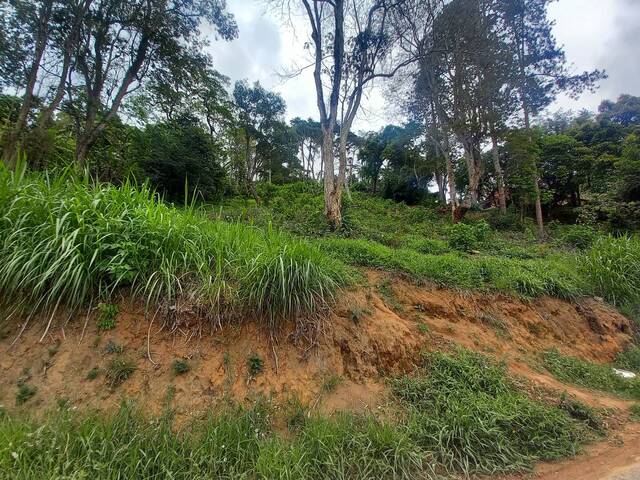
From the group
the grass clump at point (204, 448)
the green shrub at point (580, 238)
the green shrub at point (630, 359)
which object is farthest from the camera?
the green shrub at point (580, 238)

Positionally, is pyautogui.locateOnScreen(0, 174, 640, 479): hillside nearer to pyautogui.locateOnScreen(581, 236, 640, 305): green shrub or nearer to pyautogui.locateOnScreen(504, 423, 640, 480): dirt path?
pyautogui.locateOnScreen(504, 423, 640, 480): dirt path

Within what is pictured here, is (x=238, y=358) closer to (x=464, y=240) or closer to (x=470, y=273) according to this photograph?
(x=470, y=273)

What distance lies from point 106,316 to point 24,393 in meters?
0.65

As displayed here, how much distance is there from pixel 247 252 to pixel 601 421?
3678 millimetres

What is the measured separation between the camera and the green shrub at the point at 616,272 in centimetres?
475

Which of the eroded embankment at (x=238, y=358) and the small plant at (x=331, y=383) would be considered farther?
the small plant at (x=331, y=383)

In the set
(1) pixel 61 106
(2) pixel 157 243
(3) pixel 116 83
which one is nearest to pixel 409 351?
(2) pixel 157 243

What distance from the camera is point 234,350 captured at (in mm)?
2451

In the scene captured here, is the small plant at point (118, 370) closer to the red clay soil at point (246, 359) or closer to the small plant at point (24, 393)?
the red clay soil at point (246, 359)

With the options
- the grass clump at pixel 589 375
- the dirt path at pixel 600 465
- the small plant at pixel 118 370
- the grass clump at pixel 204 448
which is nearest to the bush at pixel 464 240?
the grass clump at pixel 589 375

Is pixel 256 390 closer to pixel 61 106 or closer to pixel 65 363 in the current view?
pixel 65 363

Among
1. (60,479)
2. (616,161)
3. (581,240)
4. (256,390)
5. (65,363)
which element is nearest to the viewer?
(60,479)

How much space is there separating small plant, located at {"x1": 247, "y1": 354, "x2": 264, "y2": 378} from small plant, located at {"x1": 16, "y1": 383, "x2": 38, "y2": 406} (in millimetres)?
1496

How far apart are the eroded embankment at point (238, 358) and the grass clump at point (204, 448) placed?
20 centimetres
